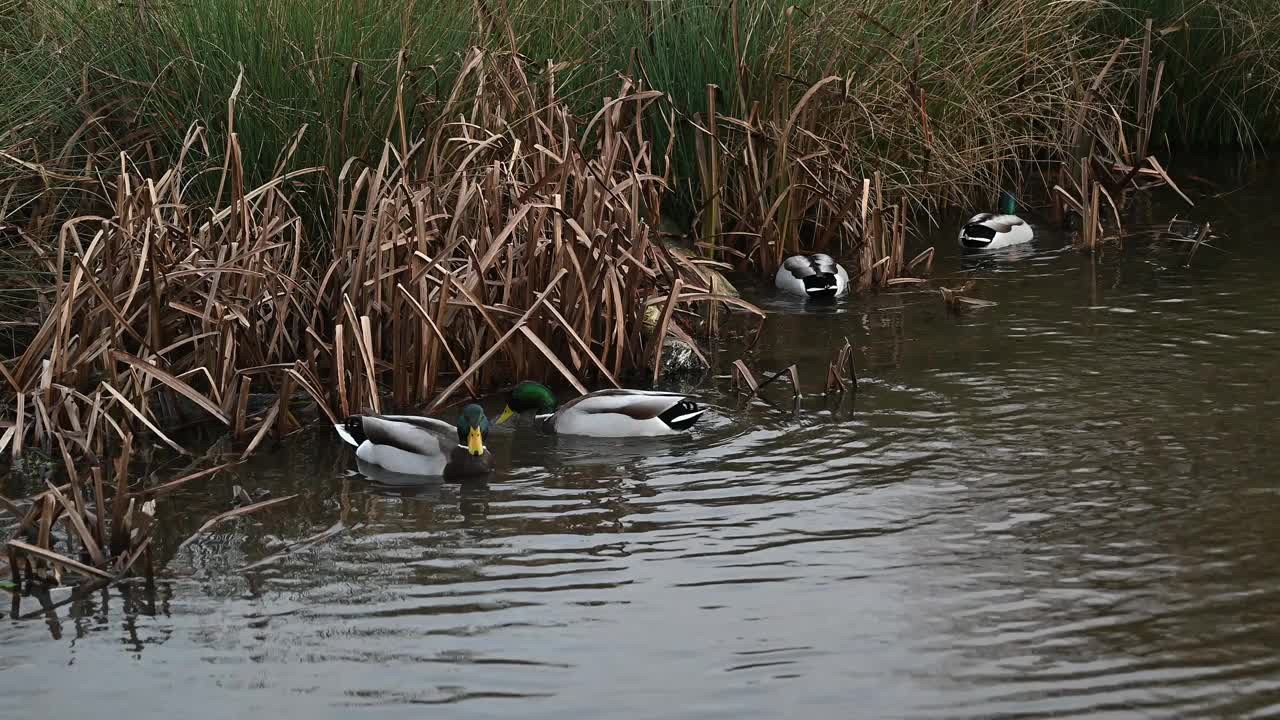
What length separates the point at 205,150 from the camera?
909 cm

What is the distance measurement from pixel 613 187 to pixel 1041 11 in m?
5.97

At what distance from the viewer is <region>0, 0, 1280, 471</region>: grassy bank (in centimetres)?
835

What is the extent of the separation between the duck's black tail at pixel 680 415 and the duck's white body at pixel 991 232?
17.1 feet

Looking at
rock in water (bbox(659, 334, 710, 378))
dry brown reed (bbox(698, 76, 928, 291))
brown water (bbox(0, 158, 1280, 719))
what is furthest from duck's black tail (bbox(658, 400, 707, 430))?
dry brown reed (bbox(698, 76, 928, 291))

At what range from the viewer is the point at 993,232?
41.6 feet

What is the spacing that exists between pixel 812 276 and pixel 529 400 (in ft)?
10.3

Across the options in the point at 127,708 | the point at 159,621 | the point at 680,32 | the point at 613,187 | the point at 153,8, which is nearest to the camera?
the point at 127,708

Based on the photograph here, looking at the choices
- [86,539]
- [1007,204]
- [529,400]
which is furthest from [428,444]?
[1007,204]

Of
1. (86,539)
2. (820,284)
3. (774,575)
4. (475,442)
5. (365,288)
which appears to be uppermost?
(365,288)

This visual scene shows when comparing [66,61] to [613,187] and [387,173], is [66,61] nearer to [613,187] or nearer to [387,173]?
[387,173]

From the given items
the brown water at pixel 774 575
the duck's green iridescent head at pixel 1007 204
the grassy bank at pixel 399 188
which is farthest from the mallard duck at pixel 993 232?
the brown water at pixel 774 575

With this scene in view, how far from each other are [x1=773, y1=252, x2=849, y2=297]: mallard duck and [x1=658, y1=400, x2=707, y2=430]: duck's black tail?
316 centimetres

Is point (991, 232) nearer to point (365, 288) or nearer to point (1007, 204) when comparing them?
point (1007, 204)

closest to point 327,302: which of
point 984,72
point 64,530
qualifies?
point 64,530
